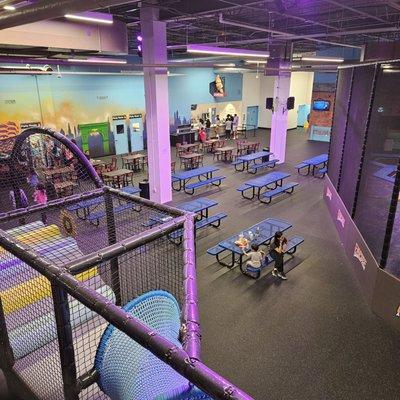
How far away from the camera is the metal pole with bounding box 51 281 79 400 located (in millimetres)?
1499

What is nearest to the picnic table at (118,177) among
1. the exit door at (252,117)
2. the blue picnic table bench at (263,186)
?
the blue picnic table bench at (263,186)

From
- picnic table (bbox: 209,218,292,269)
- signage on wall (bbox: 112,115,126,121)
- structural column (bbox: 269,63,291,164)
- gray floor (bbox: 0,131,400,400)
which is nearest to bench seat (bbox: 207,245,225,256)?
picnic table (bbox: 209,218,292,269)

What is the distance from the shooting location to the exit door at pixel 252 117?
25.9m

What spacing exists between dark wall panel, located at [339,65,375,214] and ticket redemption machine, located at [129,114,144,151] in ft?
41.8

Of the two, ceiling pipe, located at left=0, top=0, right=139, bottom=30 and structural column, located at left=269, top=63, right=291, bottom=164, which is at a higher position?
ceiling pipe, located at left=0, top=0, right=139, bottom=30

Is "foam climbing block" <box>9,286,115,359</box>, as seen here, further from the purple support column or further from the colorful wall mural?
the colorful wall mural

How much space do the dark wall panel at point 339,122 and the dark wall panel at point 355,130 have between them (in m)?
0.55

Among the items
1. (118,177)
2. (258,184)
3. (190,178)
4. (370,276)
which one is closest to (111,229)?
(370,276)

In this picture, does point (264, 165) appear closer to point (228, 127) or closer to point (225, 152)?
point (225, 152)

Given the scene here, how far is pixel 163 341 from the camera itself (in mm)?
1085

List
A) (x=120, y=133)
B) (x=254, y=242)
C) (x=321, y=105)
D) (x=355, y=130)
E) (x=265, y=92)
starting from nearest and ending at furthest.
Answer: (x=254, y=242), (x=355, y=130), (x=120, y=133), (x=321, y=105), (x=265, y=92)

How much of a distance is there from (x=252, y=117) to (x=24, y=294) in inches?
998

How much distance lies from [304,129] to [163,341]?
27.6 metres

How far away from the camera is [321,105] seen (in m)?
21.1
